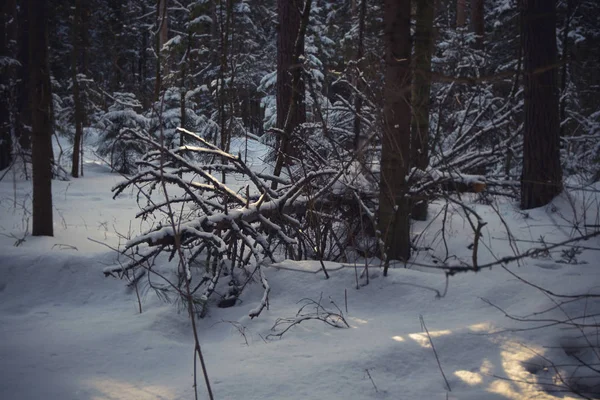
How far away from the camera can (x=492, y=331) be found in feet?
9.05

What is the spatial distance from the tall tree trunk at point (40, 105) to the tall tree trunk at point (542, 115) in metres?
6.56

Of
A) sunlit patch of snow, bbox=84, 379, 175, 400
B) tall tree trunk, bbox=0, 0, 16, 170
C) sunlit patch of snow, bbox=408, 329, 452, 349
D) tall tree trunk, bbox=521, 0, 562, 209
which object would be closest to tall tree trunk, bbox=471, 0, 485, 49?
tall tree trunk, bbox=521, 0, 562, 209

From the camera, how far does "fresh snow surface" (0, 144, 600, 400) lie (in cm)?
236

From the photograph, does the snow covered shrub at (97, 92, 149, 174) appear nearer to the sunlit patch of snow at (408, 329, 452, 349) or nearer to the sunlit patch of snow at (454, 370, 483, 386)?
the sunlit patch of snow at (408, 329, 452, 349)

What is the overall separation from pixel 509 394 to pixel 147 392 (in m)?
1.86

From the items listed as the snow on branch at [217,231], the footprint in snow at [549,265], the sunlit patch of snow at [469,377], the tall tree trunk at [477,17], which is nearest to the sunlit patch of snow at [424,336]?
the sunlit patch of snow at [469,377]

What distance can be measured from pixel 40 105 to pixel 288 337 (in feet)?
13.1

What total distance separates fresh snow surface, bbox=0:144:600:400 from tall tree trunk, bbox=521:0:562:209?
2155 mm

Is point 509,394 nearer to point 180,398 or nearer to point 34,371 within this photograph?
point 180,398

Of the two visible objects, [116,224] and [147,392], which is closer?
[147,392]

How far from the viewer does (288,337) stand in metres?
3.03

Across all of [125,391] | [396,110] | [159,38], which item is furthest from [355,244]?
[159,38]

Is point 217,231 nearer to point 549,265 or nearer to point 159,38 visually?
point 159,38

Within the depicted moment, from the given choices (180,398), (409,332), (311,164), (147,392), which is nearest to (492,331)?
(409,332)
